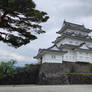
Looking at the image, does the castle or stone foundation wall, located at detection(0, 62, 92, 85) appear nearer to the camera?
stone foundation wall, located at detection(0, 62, 92, 85)

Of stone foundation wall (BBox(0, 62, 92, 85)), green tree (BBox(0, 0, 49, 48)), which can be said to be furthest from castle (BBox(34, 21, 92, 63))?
green tree (BBox(0, 0, 49, 48))

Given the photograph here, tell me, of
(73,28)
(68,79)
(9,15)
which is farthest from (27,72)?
(73,28)

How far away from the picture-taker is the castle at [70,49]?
772 inches

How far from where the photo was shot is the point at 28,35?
7.94 metres

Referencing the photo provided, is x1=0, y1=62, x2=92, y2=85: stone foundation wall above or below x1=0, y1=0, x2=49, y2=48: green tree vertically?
below

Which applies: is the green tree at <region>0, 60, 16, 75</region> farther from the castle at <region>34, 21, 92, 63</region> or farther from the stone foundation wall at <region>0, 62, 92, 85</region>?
the castle at <region>34, 21, 92, 63</region>

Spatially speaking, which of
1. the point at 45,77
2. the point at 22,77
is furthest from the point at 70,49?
the point at 22,77

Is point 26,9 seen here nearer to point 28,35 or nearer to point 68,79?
point 28,35

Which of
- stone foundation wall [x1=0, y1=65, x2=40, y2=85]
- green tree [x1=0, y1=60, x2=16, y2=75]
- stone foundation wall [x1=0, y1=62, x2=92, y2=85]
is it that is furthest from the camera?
green tree [x1=0, y1=60, x2=16, y2=75]

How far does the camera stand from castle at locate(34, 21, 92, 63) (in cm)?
1961

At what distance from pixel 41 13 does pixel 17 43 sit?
2452mm

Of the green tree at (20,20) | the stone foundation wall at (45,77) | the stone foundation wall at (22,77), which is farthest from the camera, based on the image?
the stone foundation wall at (45,77)

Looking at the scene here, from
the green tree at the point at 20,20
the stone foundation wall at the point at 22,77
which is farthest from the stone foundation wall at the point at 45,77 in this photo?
the green tree at the point at 20,20

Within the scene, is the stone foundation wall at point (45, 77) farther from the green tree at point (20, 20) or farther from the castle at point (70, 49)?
the green tree at point (20, 20)
